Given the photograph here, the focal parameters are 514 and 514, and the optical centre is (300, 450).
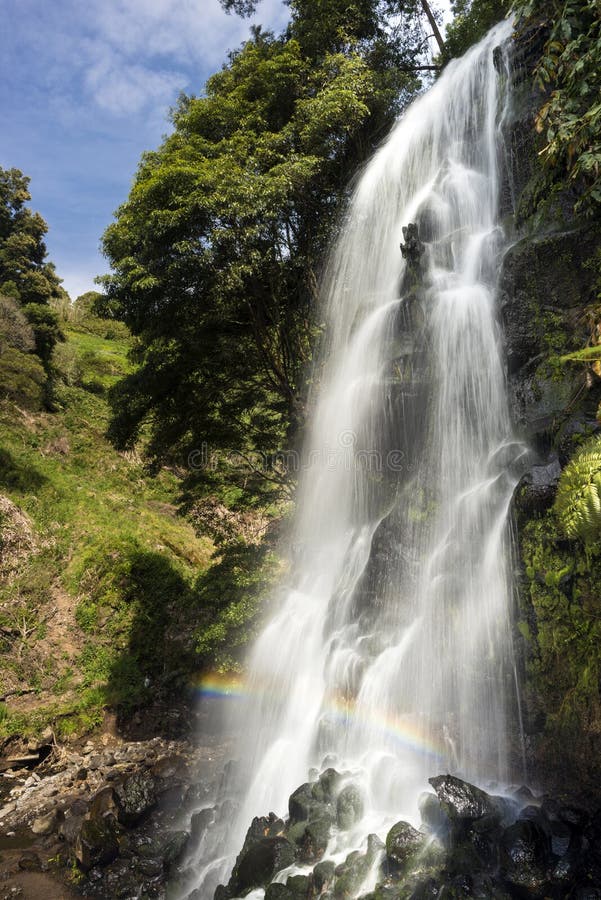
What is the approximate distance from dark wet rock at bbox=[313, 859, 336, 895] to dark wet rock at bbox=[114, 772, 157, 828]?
3.47 meters

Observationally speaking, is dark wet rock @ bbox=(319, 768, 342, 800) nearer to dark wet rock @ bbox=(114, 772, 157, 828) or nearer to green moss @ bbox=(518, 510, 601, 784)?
green moss @ bbox=(518, 510, 601, 784)

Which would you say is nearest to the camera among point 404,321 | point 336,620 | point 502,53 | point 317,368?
point 336,620

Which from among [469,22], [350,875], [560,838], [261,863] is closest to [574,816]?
[560,838]

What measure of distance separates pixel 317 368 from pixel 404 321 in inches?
141

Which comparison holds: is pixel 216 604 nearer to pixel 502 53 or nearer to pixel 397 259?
pixel 397 259

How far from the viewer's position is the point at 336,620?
855cm

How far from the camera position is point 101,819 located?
281 inches

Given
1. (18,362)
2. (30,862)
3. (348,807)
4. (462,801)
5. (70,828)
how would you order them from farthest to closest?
(18,362), (70,828), (30,862), (348,807), (462,801)

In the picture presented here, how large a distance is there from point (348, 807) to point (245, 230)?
10.4 metres

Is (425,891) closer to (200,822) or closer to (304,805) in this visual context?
(304,805)

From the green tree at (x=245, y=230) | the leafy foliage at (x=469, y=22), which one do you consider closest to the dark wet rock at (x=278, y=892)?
the green tree at (x=245, y=230)

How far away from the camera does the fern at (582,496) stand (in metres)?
4.23

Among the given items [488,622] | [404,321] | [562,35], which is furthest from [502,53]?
[488,622]

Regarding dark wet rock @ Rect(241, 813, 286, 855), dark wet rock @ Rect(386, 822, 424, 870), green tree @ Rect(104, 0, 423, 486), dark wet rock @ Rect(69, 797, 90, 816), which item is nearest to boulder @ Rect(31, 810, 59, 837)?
dark wet rock @ Rect(69, 797, 90, 816)
